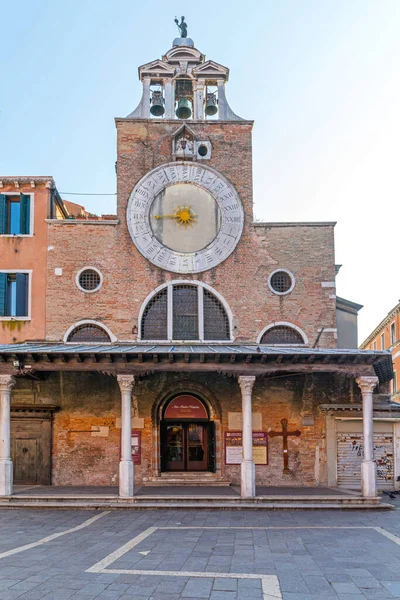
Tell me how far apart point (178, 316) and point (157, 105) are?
301 inches

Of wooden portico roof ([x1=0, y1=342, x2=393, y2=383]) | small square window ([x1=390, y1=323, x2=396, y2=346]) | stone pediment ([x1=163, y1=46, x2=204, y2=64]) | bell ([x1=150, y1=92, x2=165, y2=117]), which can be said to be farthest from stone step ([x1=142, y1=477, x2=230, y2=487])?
small square window ([x1=390, y1=323, x2=396, y2=346])

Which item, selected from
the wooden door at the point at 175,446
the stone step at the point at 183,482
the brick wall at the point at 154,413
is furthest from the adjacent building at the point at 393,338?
the stone step at the point at 183,482

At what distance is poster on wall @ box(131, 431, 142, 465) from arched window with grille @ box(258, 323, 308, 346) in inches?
199

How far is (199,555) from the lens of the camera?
11.0m

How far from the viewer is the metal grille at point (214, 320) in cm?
2152

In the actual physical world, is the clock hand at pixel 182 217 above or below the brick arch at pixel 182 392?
above

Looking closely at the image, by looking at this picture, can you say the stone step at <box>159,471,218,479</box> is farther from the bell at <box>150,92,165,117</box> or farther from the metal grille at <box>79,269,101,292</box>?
the bell at <box>150,92,165,117</box>

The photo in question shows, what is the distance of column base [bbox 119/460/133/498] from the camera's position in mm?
17234

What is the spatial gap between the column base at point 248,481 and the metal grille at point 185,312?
5.17 m

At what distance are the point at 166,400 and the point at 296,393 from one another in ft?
14.1

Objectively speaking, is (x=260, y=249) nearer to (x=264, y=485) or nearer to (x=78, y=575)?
(x=264, y=485)

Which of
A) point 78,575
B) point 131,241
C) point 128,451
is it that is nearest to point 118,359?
point 128,451

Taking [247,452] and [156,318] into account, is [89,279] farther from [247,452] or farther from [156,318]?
[247,452]

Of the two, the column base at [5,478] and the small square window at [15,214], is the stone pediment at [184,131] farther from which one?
the column base at [5,478]
